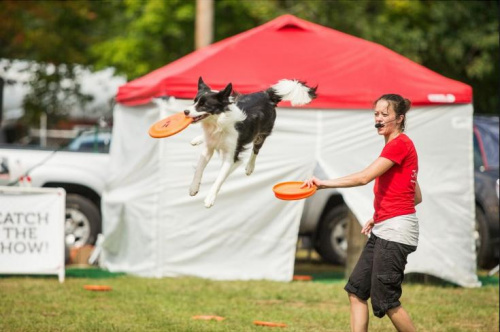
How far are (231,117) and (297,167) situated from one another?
5.66 m

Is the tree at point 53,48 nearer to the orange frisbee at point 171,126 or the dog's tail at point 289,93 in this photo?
the orange frisbee at point 171,126

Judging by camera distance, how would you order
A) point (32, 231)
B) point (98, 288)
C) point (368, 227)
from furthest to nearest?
1. point (32, 231)
2. point (98, 288)
3. point (368, 227)

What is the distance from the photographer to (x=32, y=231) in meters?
10.7

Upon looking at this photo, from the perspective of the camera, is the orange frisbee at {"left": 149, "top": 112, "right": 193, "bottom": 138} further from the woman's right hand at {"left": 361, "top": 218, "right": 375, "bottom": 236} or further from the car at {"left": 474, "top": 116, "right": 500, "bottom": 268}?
the car at {"left": 474, "top": 116, "right": 500, "bottom": 268}

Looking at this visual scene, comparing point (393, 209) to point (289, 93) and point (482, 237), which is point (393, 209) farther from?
point (482, 237)

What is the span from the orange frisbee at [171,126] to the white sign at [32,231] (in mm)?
5182

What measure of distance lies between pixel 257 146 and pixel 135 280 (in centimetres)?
535

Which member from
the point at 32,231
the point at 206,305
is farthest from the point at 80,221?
the point at 206,305

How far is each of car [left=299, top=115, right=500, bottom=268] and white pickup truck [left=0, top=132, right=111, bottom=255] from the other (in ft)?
9.82

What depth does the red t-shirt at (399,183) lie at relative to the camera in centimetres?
605

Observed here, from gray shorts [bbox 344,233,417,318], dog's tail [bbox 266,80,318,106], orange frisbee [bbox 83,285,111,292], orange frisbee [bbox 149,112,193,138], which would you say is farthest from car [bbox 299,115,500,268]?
orange frisbee [bbox 149,112,193,138]

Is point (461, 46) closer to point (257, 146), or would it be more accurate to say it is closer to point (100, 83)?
point (100, 83)

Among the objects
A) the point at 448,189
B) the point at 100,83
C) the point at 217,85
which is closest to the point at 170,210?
the point at 217,85

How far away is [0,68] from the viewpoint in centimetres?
2284
